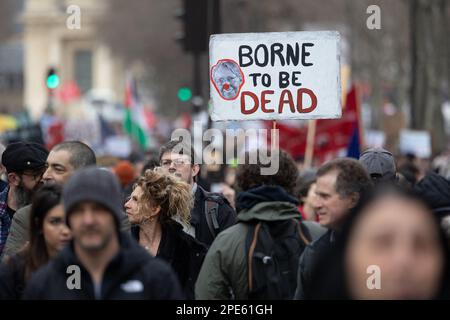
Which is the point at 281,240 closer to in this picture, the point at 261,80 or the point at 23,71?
the point at 261,80

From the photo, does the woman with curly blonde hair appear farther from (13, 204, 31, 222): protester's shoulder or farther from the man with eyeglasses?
the man with eyeglasses

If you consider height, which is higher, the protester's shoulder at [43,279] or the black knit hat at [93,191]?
the black knit hat at [93,191]

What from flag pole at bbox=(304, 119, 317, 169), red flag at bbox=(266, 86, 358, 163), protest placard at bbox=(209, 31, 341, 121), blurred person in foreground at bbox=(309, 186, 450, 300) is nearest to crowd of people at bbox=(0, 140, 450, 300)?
blurred person in foreground at bbox=(309, 186, 450, 300)

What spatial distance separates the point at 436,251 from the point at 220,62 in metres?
4.80

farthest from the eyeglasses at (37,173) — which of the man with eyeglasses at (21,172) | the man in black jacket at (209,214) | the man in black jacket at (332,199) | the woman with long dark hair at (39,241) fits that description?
the man in black jacket at (332,199)

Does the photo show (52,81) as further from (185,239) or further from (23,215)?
(23,215)

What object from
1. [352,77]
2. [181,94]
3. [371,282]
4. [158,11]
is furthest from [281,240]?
[158,11]

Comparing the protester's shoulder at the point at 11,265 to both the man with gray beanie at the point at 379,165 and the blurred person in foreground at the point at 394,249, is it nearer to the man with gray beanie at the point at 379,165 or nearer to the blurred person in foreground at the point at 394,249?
the blurred person in foreground at the point at 394,249

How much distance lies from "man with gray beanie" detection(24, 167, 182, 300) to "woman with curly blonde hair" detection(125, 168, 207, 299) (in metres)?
2.32

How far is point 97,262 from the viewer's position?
18.6ft

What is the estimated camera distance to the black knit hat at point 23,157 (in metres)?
9.21

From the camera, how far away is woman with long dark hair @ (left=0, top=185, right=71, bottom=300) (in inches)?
253

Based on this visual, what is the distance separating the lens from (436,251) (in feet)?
14.7

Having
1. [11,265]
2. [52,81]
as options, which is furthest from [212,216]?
[52,81]
